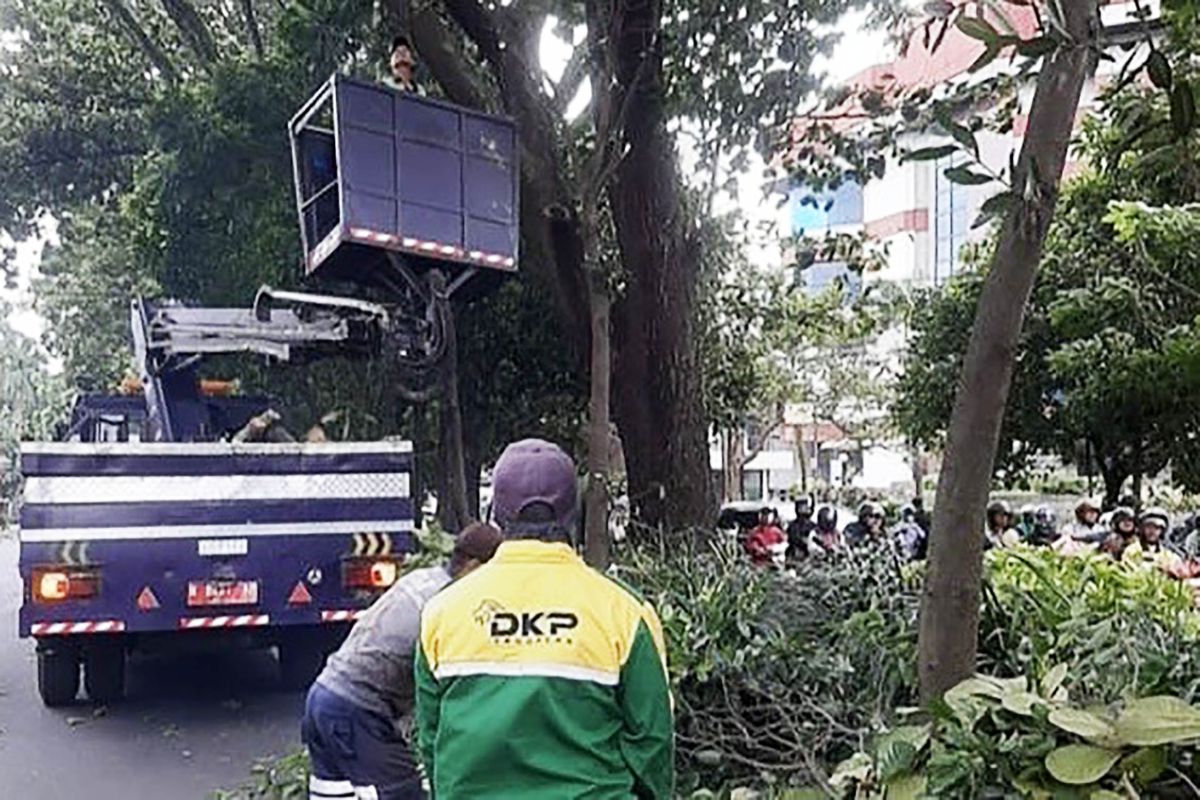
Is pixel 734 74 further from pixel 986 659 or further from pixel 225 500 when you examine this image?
pixel 986 659

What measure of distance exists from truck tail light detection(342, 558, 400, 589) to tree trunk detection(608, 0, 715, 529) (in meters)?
1.67

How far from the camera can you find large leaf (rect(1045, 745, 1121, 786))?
10.1 ft

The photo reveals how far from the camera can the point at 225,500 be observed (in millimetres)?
8695

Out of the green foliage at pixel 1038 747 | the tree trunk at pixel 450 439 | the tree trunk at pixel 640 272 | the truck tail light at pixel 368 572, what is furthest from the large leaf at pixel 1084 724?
the tree trunk at pixel 450 439

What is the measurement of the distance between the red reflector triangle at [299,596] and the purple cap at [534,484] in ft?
20.1

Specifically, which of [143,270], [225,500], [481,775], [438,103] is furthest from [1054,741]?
[143,270]

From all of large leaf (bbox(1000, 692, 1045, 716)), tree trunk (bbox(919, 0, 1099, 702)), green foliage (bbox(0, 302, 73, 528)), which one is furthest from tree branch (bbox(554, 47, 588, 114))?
green foliage (bbox(0, 302, 73, 528))

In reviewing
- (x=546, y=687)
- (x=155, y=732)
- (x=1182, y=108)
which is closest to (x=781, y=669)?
(x=546, y=687)

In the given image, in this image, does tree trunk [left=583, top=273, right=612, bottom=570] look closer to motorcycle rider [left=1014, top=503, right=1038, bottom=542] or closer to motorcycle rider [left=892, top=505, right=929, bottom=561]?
motorcycle rider [left=892, top=505, right=929, bottom=561]

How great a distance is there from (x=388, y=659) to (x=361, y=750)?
0.30 metres

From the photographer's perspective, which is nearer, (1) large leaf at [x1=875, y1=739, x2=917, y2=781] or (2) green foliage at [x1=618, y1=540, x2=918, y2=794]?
(1) large leaf at [x1=875, y1=739, x2=917, y2=781]

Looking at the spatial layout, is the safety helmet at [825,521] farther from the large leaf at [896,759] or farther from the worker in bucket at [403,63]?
the large leaf at [896,759]

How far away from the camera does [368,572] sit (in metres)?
8.95

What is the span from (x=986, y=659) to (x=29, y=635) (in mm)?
6048
